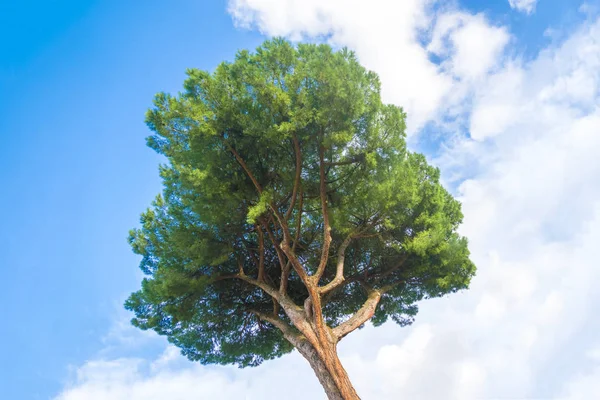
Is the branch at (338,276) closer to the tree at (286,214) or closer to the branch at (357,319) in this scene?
the tree at (286,214)

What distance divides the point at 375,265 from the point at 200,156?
19.8 feet

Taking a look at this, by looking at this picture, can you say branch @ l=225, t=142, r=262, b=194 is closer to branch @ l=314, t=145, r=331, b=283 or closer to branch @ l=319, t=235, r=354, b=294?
branch @ l=314, t=145, r=331, b=283

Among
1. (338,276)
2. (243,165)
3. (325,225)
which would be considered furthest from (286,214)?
(338,276)

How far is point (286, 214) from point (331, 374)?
363 cm

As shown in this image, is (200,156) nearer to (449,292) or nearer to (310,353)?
(310,353)

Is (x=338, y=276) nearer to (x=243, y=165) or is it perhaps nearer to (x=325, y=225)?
(x=325, y=225)

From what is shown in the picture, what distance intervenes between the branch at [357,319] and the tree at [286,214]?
3cm

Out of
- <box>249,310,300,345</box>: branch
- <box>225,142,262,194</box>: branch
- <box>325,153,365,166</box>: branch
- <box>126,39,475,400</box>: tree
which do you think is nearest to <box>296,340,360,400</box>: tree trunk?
<box>126,39,475,400</box>: tree

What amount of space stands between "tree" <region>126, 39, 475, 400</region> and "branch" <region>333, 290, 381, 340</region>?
1.2 inches

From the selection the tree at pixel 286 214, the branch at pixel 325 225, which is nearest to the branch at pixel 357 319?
the tree at pixel 286 214

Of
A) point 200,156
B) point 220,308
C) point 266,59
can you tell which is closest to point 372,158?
point 266,59

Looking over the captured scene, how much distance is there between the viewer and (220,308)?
1185 cm

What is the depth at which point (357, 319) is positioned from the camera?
31.2 feet

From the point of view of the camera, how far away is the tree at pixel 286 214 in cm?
848
